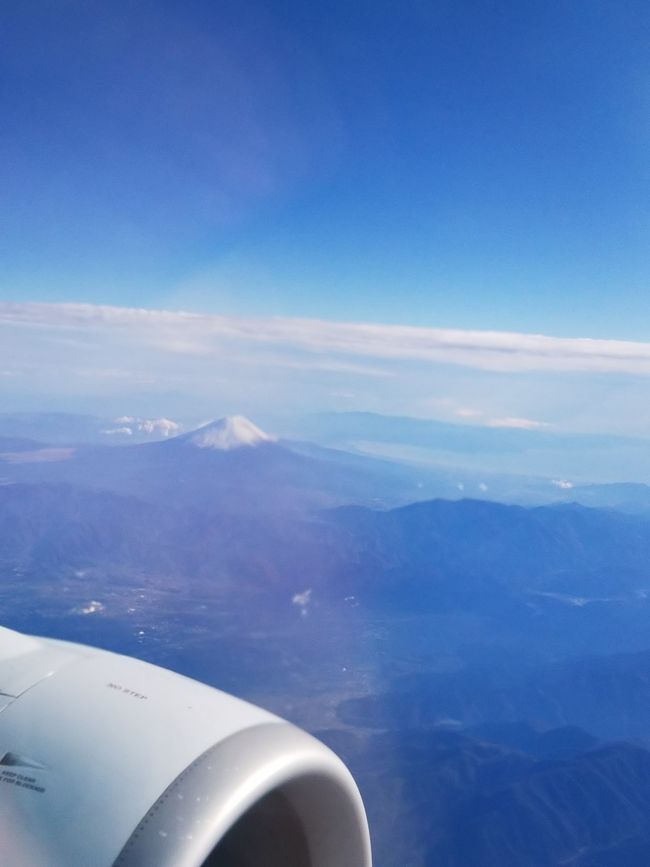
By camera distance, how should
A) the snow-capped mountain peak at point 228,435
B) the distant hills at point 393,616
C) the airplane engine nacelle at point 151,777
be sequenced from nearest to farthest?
the airplane engine nacelle at point 151,777, the distant hills at point 393,616, the snow-capped mountain peak at point 228,435

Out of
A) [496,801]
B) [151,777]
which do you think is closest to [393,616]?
[496,801]

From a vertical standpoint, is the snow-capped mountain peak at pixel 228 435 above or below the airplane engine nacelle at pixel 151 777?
below

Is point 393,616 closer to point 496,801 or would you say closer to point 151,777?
point 496,801

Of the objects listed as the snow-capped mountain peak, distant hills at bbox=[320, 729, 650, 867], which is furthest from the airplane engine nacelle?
the snow-capped mountain peak

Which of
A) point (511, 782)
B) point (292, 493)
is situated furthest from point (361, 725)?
point (292, 493)

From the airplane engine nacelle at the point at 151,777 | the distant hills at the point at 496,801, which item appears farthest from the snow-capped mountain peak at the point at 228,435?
the airplane engine nacelle at the point at 151,777

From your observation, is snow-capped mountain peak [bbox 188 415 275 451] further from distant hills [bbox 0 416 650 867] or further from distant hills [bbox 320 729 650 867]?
distant hills [bbox 320 729 650 867]

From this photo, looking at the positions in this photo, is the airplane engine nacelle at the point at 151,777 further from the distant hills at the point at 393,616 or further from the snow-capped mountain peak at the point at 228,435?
the snow-capped mountain peak at the point at 228,435
